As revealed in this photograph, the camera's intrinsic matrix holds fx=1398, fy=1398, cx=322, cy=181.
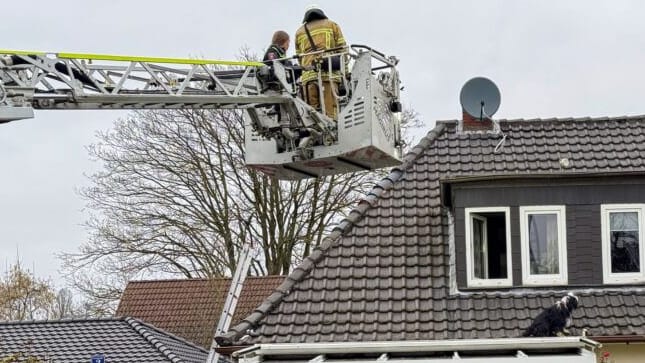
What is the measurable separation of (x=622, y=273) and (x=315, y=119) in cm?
576

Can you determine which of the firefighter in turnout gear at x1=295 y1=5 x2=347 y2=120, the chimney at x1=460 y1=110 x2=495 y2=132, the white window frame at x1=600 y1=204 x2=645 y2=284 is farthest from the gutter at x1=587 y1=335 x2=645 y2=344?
the chimney at x1=460 y1=110 x2=495 y2=132

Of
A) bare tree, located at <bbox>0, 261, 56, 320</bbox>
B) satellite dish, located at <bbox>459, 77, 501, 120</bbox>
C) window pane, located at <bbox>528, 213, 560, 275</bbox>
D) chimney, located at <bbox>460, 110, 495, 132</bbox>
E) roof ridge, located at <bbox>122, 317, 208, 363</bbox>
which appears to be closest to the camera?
window pane, located at <bbox>528, 213, 560, 275</bbox>

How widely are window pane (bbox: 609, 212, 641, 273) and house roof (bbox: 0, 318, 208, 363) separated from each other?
40.4 feet

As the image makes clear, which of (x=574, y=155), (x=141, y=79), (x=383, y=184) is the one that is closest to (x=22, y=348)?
(x=383, y=184)

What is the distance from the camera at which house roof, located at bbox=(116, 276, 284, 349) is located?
39.2 metres

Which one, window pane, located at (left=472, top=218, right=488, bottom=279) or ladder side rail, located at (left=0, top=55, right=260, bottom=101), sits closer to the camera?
ladder side rail, located at (left=0, top=55, right=260, bottom=101)

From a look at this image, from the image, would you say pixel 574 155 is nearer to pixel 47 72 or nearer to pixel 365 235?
pixel 365 235

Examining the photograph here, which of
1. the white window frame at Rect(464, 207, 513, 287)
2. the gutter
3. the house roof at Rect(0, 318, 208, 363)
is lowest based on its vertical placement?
the house roof at Rect(0, 318, 208, 363)

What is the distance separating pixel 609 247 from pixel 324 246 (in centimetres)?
424

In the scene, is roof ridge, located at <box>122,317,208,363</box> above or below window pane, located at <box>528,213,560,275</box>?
below

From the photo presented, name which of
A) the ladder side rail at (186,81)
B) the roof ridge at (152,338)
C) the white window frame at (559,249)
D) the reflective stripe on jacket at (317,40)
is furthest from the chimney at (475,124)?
the roof ridge at (152,338)

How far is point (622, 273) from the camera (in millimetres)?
20031

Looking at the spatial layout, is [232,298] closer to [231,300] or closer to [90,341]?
[231,300]

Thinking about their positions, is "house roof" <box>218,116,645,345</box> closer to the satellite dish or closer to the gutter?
the gutter
